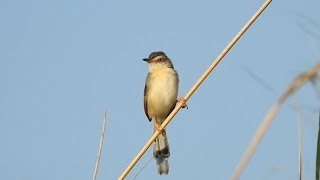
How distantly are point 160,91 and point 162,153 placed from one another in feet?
3.84

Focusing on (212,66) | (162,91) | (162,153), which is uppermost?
(162,91)

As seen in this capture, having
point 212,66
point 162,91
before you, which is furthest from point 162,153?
point 212,66

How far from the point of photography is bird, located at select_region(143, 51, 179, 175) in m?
7.54

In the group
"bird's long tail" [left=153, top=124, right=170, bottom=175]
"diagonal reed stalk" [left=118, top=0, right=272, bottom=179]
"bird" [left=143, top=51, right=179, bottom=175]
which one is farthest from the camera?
"bird" [left=143, top=51, right=179, bottom=175]

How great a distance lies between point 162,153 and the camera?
6953 mm

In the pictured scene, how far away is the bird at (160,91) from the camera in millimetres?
7543

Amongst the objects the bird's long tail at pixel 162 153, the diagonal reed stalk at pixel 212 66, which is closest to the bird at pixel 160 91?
the bird's long tail at pixel 162 153

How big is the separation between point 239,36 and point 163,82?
3.96 m

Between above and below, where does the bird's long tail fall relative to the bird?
below

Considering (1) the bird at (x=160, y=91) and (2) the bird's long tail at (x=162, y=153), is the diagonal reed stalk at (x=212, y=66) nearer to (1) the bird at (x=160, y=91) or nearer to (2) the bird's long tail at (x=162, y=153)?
(2) the bird's long tail at (x=162, y=153)

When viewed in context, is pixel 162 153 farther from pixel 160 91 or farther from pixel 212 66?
pixel 212 66

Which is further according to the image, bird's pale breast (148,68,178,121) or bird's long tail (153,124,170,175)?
bird's pale breast (148,68,178,121)

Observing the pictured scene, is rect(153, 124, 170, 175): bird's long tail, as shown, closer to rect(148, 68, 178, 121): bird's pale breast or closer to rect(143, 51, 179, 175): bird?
rect(143, 51, 179, 175): bird

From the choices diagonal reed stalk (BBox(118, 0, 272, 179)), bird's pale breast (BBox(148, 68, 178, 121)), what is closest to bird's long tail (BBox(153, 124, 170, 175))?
bird's pale breast (BBox(148, 68, 178, 121))
